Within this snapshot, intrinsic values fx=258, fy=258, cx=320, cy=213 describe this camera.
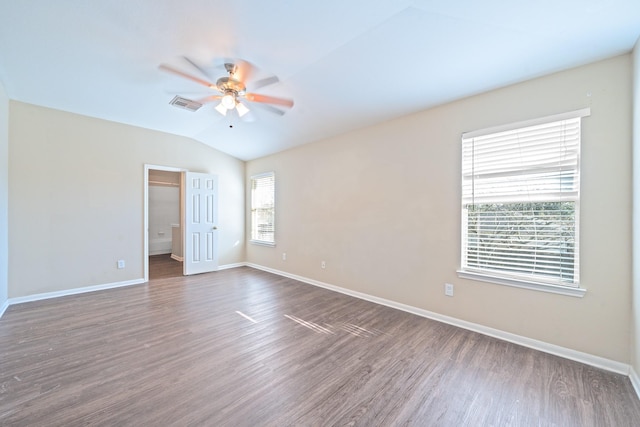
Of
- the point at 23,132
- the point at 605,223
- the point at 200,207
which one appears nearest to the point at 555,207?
the point at 605,223

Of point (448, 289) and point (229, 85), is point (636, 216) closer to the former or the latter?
point (448, 289)

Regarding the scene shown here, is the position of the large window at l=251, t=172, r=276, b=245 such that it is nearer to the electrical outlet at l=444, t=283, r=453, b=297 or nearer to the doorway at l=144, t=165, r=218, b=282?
the doorway at l=144, t=165, r=218, b=282

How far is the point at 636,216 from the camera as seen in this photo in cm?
194

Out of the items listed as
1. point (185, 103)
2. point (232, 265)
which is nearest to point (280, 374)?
point (185, 103)

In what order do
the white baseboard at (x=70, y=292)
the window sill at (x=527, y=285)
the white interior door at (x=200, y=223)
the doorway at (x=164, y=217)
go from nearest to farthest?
the window sill at (x=527, y=285), the white baseboard at (x=70, y=292), the white interior door at (x=200, y=223), the doorway at (x=164, y=217)

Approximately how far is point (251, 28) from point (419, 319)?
3471 mm

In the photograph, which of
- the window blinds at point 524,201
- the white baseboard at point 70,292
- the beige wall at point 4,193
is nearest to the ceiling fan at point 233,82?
the window blinds at point 524,201

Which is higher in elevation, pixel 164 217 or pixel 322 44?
pixel 322 44

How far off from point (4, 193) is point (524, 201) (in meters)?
6.15

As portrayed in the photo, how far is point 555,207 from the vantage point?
2361mm

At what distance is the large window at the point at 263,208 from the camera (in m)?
5.51

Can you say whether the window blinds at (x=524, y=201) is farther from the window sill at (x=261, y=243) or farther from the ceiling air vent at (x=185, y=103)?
the window sill at (x=261, y=243)

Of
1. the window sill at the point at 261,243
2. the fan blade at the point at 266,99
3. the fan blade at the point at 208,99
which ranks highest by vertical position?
the fan blade at the point at 266,99

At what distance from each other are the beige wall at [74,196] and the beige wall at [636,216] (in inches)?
238
